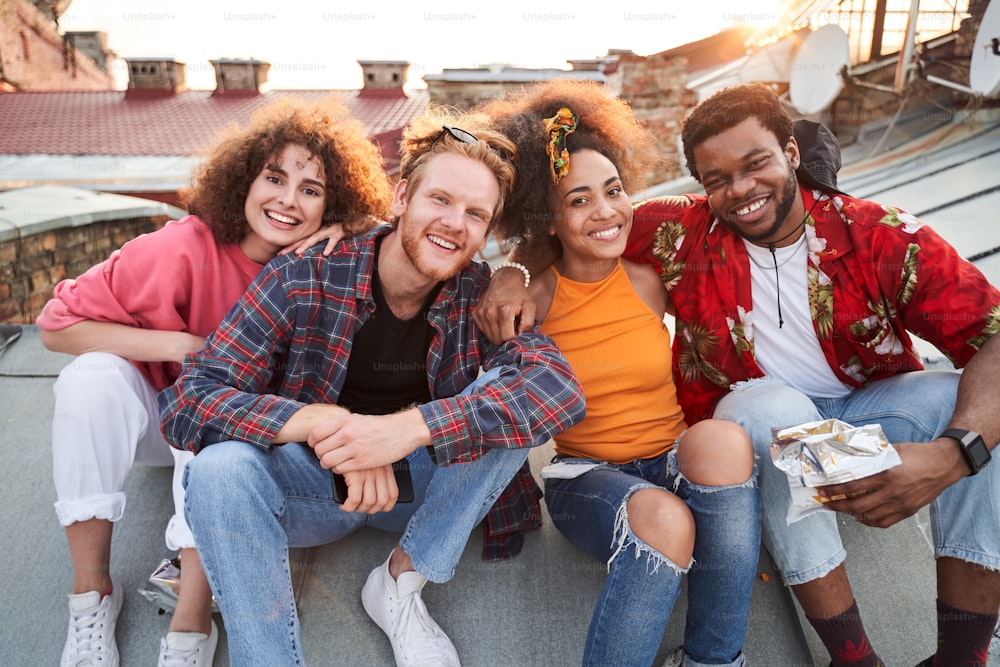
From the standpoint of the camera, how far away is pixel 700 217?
→ 2066mm

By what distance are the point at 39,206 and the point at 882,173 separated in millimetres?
6935

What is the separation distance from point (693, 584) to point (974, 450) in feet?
2.33

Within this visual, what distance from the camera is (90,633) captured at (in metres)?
1.74

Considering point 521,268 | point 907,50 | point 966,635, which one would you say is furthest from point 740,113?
point 907,50

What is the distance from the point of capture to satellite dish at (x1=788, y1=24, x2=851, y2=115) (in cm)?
671

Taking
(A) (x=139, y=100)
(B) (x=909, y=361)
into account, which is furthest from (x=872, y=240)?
(A) (x=139, y=100)

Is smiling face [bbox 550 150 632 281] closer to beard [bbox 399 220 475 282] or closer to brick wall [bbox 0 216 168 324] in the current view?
beard [bbox 399 220 475 282]

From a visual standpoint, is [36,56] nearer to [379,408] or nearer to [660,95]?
[660,95]

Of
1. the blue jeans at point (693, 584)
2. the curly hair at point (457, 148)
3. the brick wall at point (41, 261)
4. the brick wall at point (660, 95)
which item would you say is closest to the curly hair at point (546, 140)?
the curly hair at point (457, 148)

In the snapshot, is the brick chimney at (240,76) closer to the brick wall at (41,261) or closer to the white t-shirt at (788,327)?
the brick wall at (41,261)

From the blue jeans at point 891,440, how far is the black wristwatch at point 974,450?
0.22 feet

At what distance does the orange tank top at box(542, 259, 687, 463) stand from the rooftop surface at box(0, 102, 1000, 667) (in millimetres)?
437

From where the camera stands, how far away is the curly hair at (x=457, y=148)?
185 cm

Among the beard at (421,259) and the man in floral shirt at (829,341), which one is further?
the beard at (421,259)
